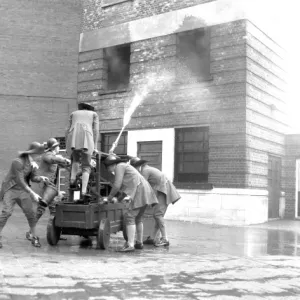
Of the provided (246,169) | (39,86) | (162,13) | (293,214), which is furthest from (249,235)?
(39,86)

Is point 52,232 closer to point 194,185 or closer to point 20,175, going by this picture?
point 20,175

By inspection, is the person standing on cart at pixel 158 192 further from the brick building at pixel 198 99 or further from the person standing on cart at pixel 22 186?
the brick building at pixel 198 99

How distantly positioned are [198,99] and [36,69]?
295 inches

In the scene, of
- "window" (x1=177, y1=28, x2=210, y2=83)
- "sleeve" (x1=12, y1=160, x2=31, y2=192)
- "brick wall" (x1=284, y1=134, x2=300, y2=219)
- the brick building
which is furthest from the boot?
"brick wall" (x1=284, y1=134, x2=300, y2=219)

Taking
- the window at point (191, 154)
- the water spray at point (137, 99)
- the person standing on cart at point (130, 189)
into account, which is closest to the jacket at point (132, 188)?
the person standing on cart at point (130, 189)

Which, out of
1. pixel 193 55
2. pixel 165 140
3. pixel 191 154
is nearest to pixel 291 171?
pixel 191 154

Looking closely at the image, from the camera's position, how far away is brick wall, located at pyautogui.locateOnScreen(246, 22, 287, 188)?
14.0 meters

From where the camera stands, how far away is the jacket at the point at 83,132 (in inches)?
313

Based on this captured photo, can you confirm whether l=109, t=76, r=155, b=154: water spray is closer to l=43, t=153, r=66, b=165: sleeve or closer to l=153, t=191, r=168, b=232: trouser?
l=153, t=191, r=168, b=232: trouser

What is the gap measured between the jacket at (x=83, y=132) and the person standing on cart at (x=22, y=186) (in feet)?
2.16

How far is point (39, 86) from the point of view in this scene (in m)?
18.6

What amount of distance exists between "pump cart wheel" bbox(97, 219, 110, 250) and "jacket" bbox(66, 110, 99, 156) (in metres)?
1.25

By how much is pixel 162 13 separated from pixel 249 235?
8.32m

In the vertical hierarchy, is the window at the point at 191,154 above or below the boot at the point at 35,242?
above
